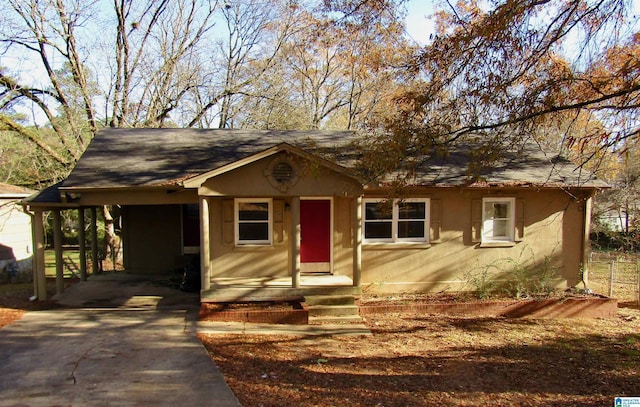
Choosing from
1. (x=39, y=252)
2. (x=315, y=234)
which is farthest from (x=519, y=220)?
(x=39, y=252)

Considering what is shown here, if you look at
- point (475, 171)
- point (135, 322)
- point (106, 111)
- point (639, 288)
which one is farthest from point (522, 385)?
point (106, 111)

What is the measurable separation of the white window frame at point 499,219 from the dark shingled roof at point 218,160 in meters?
0.66

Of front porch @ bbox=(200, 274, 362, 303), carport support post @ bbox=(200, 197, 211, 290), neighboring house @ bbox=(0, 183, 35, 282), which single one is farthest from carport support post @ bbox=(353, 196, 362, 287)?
neighboring house @ bbox=(0, 183, 35, 282)

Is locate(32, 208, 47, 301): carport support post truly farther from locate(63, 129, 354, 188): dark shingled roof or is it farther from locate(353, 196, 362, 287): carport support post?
locate(353, 196, 362, 287): carport support post

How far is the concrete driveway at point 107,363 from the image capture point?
5066 mm

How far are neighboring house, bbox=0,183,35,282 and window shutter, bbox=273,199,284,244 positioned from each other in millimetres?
10275

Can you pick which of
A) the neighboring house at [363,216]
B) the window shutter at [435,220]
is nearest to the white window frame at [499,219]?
the neighboring house at [363,216]

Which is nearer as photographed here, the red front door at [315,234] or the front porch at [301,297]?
the front porch at [301,297]

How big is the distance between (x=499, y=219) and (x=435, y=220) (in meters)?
1.85

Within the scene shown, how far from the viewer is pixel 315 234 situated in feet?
35.2

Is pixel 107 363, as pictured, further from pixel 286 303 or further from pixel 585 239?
pixel 585 239

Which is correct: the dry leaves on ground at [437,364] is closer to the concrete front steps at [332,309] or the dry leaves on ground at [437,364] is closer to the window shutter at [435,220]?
the concrete front steps at [332,309]

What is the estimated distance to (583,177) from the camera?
11.0 meters

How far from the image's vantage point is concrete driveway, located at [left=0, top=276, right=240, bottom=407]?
5.07 metres
